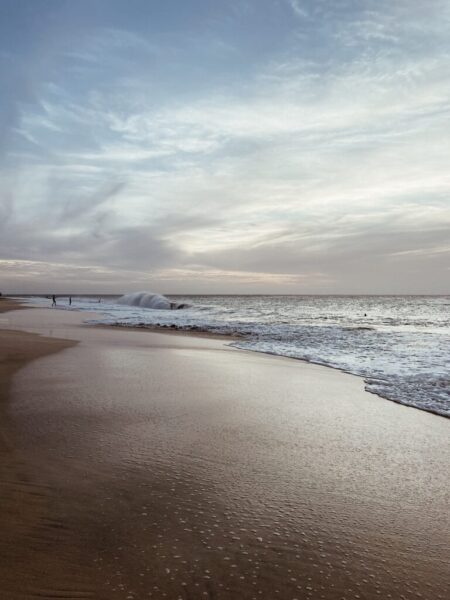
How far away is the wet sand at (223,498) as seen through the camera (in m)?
2.82

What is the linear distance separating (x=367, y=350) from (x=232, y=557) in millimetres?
14381

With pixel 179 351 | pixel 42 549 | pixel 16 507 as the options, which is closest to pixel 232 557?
pixel 42 549

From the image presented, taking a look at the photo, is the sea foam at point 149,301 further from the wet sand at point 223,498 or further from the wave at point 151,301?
the wet sand at point 223,498

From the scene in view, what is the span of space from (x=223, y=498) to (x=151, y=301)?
6137cm

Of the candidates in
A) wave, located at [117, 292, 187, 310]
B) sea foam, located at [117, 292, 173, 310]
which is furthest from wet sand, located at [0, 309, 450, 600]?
sea foam, located at [117, 292, 173, 310]

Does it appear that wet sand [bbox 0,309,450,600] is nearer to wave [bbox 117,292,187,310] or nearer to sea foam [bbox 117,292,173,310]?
wave [bbox 117,292,187,310]

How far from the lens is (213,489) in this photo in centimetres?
409

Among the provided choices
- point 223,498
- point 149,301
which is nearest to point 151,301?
point 149,301

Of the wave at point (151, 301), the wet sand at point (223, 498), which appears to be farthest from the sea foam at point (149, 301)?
the wet sand at point (223, 498)

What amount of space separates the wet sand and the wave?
52902 millimetres

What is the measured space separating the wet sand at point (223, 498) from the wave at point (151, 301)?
174 feet

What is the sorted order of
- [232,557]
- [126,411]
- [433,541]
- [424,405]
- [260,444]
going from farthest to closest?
[424,405], [126,411], [260,444], [433,541], [232,557]

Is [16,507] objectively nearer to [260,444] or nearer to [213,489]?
[213,489]

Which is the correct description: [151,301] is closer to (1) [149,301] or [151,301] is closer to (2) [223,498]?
(1) [149,301]
